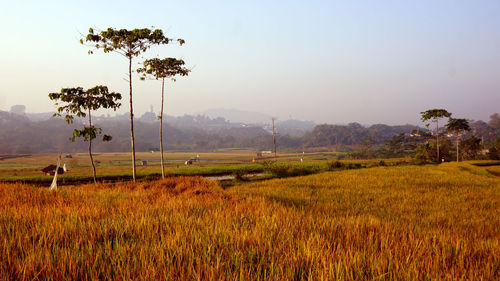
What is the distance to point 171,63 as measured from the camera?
2586 centimetres

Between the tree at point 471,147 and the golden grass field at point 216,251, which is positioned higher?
the golden grass field at point 216,251

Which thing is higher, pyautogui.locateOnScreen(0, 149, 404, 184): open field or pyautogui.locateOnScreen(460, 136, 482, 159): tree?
pyautogui.locateOnScreen(460, 136, 482, 159): tree

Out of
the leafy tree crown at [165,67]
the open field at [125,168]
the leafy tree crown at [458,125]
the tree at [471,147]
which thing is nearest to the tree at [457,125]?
the leafy tree crown at [458,125]

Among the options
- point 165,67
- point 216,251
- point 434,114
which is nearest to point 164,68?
point 165,67

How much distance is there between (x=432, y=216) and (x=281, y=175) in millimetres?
22806

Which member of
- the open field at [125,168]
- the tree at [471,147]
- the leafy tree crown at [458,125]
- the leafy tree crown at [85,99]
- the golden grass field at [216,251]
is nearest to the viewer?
the golden grass field at [216,251]

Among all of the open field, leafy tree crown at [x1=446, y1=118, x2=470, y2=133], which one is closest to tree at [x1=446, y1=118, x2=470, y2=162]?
leafy tree crown at [x1=446, y1=118, x2=470, y2=133]

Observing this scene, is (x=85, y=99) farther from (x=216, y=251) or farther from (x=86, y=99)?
(x=216, y=251)

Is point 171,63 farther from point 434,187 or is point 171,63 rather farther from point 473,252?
point 473,252

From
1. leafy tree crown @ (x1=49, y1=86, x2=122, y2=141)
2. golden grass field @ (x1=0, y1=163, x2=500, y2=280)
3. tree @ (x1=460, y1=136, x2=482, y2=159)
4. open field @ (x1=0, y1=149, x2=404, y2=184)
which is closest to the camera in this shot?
golden grass field @ (x1=0, y1=163, x2=500, y2=280)

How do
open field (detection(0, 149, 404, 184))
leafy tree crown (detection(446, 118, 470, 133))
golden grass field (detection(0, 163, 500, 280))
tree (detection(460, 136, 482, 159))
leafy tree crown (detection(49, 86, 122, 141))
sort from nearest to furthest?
golden grass field (detection(0, 163, 500, 280))
leafy tree crown (detection(49, 86, 122, 141))
open field (detection(0, 149, 404, 184))
tree (detection(460, 136, 482, 159))
leafy tree crown (detection(446, 118, 470, 133))

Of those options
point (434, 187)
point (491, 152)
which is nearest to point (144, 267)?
point (434, 187)

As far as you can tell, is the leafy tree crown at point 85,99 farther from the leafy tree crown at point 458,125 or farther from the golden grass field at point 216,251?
the leafy tree crown at point 458,125

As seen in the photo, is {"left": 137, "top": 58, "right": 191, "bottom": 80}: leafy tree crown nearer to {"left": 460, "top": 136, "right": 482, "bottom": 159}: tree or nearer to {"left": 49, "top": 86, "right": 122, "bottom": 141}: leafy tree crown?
{"left": 49, "top": 86, "right": 122, "bottom": 141}: leafy tree crown
